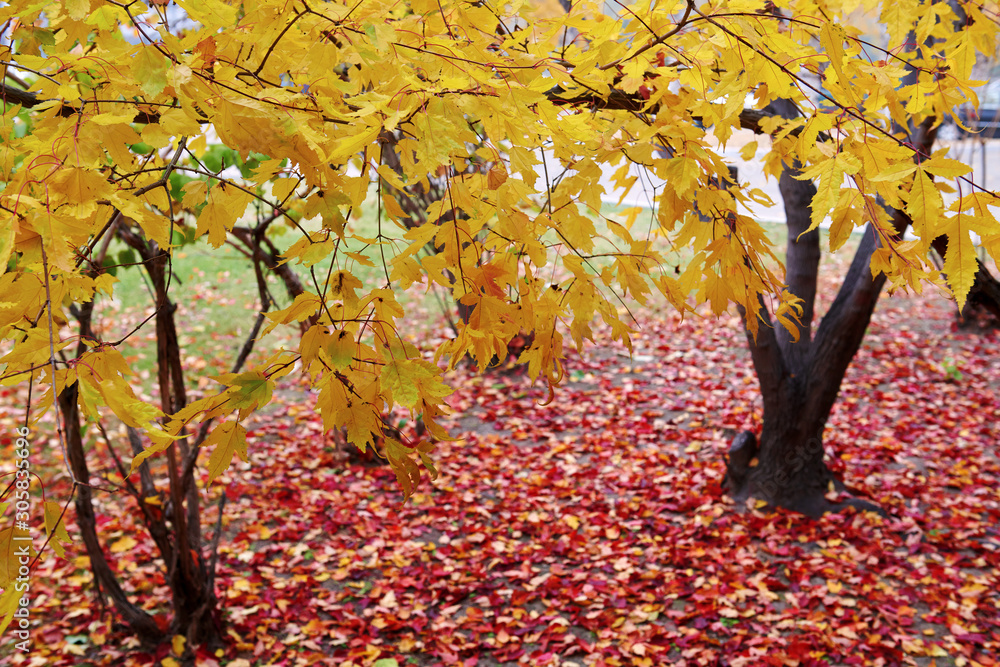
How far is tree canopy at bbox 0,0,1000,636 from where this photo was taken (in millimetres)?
1040

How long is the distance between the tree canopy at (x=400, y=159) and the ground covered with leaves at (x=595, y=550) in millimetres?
1197

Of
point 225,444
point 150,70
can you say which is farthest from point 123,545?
point 150,70

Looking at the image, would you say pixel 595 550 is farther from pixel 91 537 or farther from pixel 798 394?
pixel 91 537

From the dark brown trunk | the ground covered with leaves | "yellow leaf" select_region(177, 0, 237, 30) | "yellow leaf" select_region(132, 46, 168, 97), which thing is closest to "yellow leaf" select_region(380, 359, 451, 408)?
"yellow leaf" select_region(132, 46, 168, 97)

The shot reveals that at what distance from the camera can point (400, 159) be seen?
119 centimetres

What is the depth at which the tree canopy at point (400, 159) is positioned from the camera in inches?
40.9

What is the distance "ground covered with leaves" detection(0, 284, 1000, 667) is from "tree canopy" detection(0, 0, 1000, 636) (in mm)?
1197

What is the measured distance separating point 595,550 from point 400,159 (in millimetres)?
3010

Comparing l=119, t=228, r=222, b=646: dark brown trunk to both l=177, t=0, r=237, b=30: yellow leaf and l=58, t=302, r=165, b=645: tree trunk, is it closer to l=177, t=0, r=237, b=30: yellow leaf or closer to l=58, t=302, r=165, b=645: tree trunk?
l=58, t=302, r=165, b=645: tree trunk

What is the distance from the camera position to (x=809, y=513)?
395 centimetres

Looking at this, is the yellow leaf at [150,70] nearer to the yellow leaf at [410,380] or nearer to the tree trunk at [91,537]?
the yellow leaf at [410,380]

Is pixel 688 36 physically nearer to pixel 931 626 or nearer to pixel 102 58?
pixel 102 58

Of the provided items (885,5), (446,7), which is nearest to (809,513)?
(885,5)

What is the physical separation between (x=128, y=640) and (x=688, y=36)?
10.5 feet
